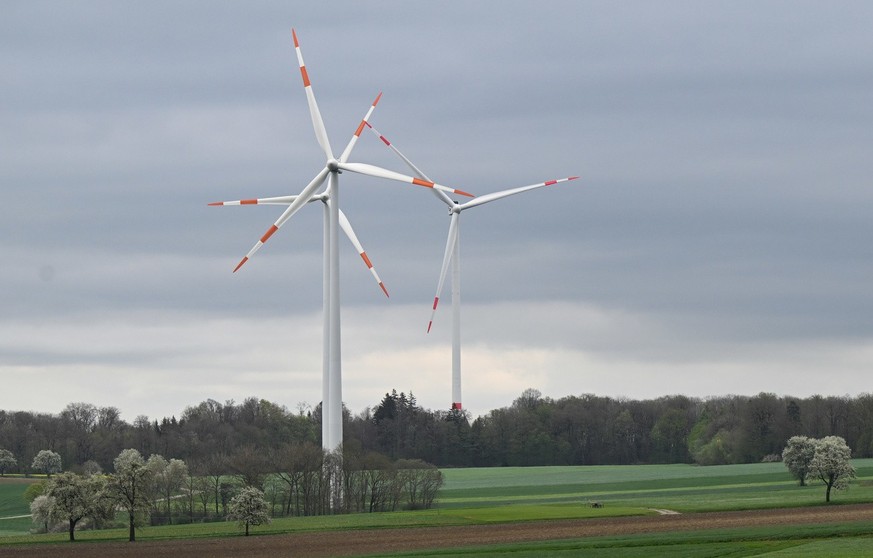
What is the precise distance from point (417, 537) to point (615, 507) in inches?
1302

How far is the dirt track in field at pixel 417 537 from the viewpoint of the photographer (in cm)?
8078

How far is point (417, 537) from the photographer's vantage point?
291ft

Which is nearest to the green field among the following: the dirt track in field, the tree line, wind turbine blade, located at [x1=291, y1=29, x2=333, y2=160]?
the tree line

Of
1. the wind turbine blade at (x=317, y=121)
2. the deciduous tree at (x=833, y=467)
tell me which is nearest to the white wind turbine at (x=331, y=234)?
the wind turbine blade at (x=317, y=121)

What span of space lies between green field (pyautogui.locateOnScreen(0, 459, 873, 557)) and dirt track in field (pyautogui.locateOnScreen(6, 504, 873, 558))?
5452mm

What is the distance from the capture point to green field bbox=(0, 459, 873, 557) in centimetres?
7200

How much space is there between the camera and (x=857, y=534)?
74875mm

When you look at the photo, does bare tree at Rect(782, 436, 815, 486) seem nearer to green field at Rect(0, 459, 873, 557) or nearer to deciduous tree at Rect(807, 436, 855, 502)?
green field at Rect(0, 459, 873, 557)

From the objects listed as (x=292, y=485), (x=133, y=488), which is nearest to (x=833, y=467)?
(x=292, y=485)

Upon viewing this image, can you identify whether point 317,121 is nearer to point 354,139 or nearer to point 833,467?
point 354,139

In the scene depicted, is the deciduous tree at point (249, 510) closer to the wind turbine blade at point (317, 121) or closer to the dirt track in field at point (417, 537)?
the dirt track in field at point (417, 537)

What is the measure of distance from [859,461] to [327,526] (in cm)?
9995

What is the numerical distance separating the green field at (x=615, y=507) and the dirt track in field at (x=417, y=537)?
5.45 meters

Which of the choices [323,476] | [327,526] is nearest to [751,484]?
[323,476]
